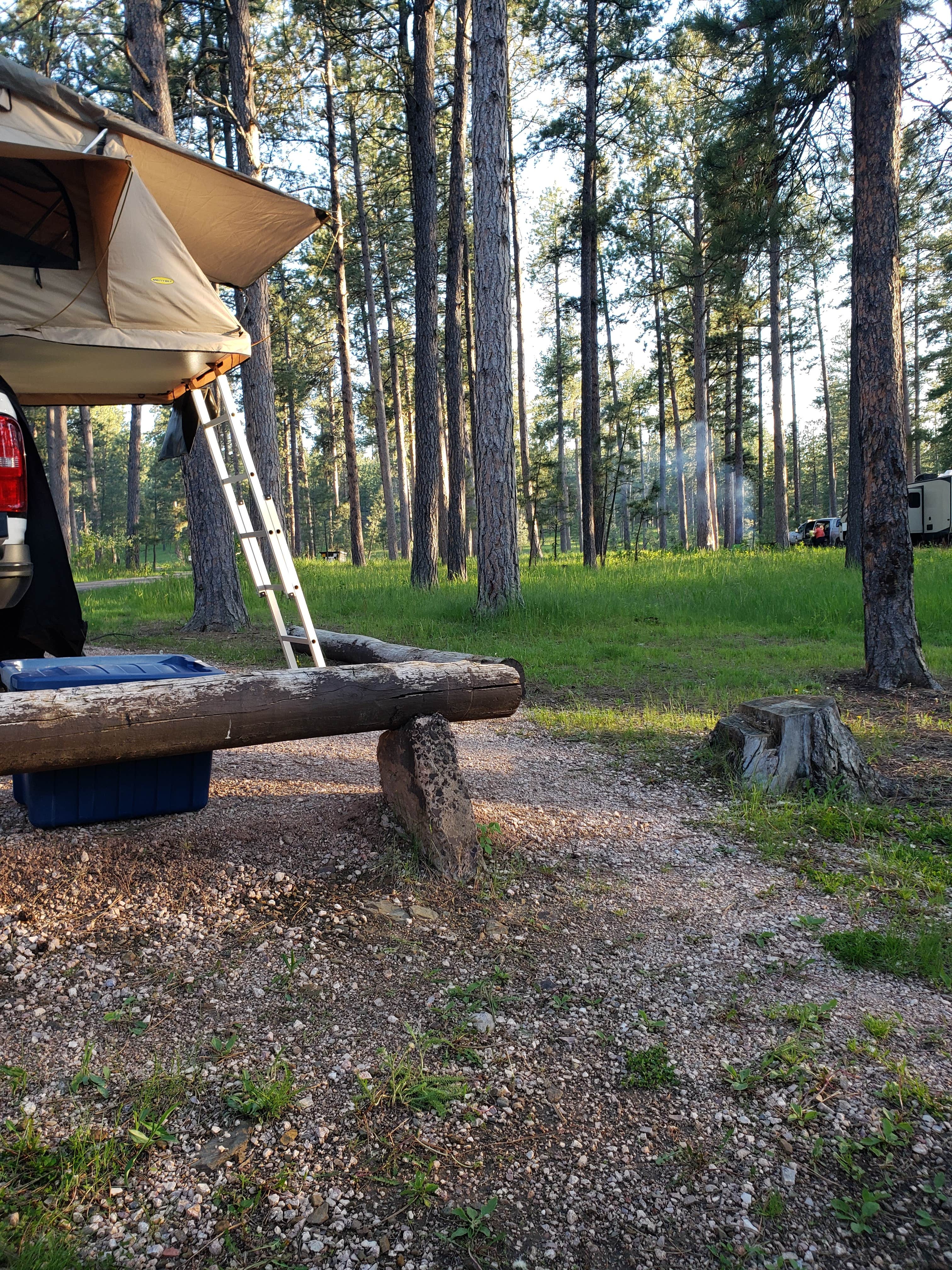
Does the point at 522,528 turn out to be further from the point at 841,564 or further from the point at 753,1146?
the point at 753,1146

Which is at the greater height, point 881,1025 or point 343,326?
point 343,326

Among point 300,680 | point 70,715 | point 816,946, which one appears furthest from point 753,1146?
point 70,715

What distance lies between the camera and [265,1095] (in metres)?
2.11

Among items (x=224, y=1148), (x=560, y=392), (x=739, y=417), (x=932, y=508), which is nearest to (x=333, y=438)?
(x=560, y=392)

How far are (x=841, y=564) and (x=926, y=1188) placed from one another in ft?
49.8

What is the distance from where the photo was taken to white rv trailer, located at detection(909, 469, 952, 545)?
2506cm

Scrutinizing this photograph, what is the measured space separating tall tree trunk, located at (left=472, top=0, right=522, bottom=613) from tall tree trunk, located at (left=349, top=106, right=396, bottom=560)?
532 inches

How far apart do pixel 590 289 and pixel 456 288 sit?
12.2 feet

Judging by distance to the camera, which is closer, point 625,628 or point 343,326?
point 625,628

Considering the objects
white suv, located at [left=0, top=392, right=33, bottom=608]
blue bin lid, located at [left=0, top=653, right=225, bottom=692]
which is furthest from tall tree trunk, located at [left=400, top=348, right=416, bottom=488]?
blue bin lid, located at [left=0, top=653, right=225, bottom=692]

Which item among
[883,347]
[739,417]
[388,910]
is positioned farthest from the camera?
[739,417]

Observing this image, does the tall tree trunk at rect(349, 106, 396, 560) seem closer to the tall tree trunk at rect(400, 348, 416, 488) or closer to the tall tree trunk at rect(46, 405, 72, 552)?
the tall tree trunk at rect(400, 348, 416, 488)

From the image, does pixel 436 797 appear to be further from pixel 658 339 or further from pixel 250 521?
pixel 658 339

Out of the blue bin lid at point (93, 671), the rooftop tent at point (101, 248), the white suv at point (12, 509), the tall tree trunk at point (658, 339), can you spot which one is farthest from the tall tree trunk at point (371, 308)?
the blue bin lid at point (93, 671)
